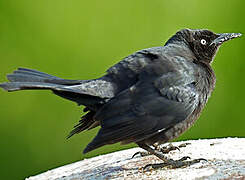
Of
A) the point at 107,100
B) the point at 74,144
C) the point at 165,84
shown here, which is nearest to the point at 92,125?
the point at 107,100

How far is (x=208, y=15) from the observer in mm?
6969

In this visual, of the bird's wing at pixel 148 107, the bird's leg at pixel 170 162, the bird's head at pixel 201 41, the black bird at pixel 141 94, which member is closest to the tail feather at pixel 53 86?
the black bird at pixel 141 94

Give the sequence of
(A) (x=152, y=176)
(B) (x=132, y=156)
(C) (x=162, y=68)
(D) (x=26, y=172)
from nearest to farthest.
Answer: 1. (A) (x=152, y=176)
2. (C) (x=162, y=68)
3. (B) (x=132, y=156)
4. (D) (x=26, y=172)

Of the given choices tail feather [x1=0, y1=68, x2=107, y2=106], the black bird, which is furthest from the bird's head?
tail feather [x1=0, y1=68, x2=107, y2=106]

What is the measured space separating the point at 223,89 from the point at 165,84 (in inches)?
89.6

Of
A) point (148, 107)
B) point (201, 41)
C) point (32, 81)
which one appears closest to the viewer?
point (148, 107)

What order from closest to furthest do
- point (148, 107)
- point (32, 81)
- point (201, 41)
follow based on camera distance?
point (148, 107), point (32, 81), point (201, 41)

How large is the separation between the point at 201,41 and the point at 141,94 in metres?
1.03

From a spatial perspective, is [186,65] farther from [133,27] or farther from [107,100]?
[133,27]

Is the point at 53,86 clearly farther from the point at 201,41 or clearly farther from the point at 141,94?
the point at 201,41

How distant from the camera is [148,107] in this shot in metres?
4.71

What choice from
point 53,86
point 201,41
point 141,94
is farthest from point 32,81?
point 201,41

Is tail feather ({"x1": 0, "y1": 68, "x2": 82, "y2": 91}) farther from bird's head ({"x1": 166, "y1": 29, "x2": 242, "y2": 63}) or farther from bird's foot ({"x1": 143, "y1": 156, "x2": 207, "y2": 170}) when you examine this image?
bird's head ({"x1": 166, "y1": 29, "x2": 242, "y2": 63})

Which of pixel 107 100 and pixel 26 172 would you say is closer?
pixel 107 100
